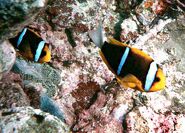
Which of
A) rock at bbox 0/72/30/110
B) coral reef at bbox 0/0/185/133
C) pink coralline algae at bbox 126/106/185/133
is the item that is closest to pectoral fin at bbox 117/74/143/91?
rock at bbox 0/72/30/110

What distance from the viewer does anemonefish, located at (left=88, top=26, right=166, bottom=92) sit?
101 inches

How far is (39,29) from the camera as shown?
460cm

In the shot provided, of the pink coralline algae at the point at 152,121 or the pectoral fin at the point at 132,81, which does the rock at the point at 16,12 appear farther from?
the pink coralline algae at the point at 152,121

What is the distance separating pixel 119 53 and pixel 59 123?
2.85 ft

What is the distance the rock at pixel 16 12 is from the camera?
195 cm

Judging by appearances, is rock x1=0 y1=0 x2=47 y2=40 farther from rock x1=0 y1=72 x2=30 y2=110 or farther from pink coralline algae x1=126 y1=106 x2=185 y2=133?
pink coralline algae x1=126 y1=106 x2=185 y2=133

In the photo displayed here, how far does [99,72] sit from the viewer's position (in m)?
4.73

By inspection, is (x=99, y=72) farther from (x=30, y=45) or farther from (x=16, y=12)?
(x=16, y=12)

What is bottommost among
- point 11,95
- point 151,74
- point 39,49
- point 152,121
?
point 152,121

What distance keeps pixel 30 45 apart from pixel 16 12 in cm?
117

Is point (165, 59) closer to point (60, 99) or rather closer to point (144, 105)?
point (144, 105)

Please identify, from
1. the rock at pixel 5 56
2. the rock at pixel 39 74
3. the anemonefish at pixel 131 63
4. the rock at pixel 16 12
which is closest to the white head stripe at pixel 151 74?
the anemonefish at pixel 131 63

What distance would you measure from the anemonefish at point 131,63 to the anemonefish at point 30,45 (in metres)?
0.80

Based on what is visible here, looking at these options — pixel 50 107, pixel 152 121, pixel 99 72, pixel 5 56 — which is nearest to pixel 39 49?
pixel 5 56
